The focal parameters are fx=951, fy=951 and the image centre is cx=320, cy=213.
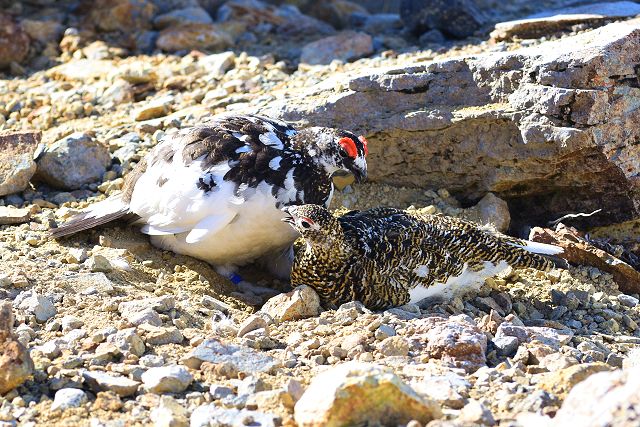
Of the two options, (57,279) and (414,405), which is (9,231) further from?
(414,405)

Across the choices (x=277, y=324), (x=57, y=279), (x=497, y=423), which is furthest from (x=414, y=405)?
(x=57, y=279)

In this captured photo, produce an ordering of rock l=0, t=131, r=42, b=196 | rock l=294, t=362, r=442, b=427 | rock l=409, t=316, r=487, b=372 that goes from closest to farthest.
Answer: rock l=294, t=362, r=442, b=427 → rock l=409, t=316, r=487, b=372 → rock l=0, t=131, r=42, b=196

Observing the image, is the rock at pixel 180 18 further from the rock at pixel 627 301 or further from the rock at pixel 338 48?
the rock at pixel 627 301

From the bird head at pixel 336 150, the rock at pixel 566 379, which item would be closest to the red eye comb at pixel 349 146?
the bird head at pixel 336 150

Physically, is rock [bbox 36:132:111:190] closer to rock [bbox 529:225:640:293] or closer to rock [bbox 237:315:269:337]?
rock [bbox 237:315:269:337]

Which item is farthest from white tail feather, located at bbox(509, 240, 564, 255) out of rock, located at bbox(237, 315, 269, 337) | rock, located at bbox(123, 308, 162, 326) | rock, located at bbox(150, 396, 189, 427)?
rock, located at bbox(150, 396, 189, 427)

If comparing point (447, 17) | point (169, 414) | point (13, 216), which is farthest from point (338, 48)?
point (169, 414)

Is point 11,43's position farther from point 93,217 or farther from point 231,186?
point 231,186

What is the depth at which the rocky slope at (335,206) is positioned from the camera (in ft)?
12.1

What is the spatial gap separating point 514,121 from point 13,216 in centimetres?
325

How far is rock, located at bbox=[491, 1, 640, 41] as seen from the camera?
754cm

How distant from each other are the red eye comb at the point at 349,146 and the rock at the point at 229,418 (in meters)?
2.33

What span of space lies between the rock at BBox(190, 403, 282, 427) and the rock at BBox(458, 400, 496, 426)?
68 centimetres

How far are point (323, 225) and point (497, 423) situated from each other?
188 cm
